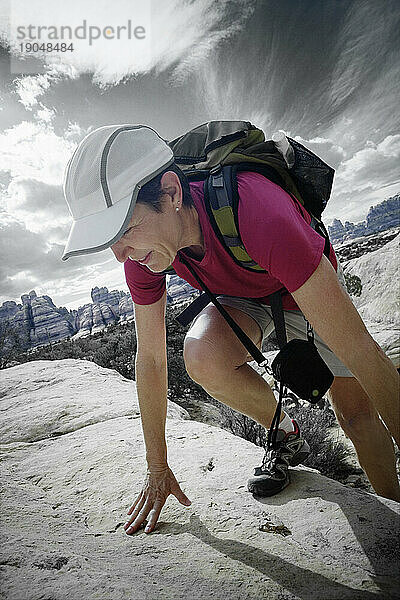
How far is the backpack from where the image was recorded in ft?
4.49

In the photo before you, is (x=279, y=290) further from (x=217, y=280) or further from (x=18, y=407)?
(x=18, y=407)

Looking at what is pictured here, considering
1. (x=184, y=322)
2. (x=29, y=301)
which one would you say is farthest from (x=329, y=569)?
(x=29, y=301)

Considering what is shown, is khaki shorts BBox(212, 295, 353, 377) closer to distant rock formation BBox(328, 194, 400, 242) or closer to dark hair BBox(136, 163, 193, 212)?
dark hair BBox(136, 163, 193, 212)

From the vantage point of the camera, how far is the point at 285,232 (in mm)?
1127

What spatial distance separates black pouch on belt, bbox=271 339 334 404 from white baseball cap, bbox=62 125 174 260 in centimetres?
75

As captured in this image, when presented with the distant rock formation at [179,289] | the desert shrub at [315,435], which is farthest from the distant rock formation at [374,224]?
the desert shrub at [315,435]

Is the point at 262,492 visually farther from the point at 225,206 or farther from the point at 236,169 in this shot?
the point at 236,169

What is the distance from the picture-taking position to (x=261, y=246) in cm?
118

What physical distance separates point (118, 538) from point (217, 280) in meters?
1.00

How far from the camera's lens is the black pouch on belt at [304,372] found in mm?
1538

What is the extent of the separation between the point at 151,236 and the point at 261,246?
1.30 ft

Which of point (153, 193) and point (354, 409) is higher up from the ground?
point (153, 193)

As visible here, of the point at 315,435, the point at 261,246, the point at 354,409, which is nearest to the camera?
the point at 261,246

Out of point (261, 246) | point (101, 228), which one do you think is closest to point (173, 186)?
point (101, 228)
